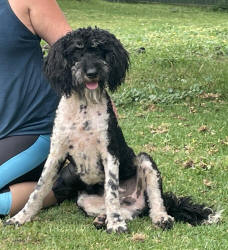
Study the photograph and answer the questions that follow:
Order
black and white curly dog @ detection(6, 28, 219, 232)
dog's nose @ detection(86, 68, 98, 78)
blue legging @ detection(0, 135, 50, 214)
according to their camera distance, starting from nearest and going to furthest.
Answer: dog's nose @ detection(86, 68, 98, 78) → black and white curly dog @ detection(6, 28, 219, 232) → blue legging @ detection(0, 135, 50, 214)

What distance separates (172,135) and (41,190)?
9.93 ft

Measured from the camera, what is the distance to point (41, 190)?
439 cm

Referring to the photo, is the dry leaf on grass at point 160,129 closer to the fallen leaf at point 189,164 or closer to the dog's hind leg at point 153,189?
the fallen leaf at point 189,164

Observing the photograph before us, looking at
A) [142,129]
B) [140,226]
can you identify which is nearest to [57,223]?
[140,226]

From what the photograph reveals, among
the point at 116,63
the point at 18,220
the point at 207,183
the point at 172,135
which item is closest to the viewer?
the point at 116,63

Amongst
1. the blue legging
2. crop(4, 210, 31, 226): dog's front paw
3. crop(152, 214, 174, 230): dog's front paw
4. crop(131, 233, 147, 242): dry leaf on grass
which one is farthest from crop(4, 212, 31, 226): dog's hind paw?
crop(152, 214, 174, 230): dog's front paw

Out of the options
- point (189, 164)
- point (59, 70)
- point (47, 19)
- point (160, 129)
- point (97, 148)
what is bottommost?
point (160, 129)

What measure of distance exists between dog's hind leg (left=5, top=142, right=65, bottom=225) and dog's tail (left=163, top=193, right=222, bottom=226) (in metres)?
0.93

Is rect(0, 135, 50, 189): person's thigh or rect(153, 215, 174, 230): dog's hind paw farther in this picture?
rect(0, 135, 50, 189): person's thigh

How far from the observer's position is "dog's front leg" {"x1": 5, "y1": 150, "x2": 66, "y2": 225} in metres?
4.34

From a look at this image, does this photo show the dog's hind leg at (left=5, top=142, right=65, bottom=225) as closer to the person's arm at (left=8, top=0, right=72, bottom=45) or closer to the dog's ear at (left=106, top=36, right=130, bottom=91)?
the dog's ear at (left=106, top=36, right=130, bottom=91)

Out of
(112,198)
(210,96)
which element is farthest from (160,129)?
(112,198)

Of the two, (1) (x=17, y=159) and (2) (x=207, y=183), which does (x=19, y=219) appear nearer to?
(1) (x=17, y=159)

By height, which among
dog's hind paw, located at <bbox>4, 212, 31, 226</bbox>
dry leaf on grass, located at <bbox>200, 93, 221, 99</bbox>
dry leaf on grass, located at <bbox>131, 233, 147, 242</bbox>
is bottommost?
dry leaf on grass, located at <bbox>200, 93, 221, 99</bbox>
